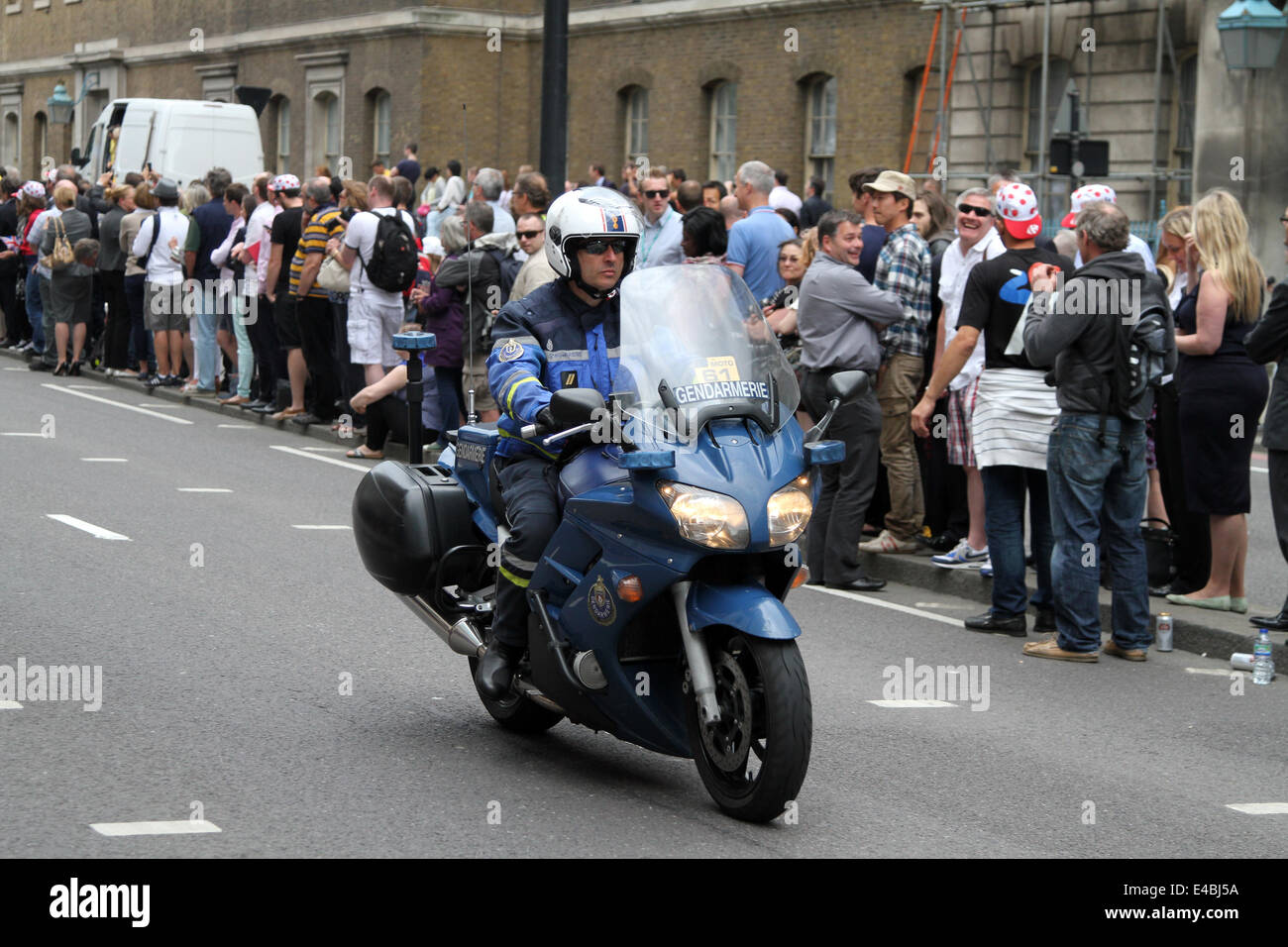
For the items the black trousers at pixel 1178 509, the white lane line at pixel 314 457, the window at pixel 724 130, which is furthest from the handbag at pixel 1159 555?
the window at pixel 724 130

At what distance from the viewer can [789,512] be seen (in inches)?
225

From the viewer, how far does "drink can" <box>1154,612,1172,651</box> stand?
916 cm

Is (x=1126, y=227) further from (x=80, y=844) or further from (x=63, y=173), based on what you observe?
(x=63, y=173)

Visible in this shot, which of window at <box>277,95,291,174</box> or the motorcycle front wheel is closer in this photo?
the motorcycle front wheel

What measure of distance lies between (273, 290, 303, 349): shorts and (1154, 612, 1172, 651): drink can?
31.6ft

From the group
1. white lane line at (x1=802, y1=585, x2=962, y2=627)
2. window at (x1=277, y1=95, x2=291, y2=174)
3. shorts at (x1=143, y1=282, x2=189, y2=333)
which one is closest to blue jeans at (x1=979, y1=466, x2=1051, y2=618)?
white lane line at (x1=802, y1=585, x2=962, y2=627)

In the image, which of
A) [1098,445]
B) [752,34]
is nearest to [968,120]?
[752,34]

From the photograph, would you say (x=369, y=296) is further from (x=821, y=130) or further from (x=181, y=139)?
(x=821, y=130)

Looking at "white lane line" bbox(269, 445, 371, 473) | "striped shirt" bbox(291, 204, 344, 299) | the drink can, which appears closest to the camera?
the drink can

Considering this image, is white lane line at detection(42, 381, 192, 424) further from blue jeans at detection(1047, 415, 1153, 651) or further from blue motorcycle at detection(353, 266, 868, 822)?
blue motorcycle at detection(353, 266, 868, 822)

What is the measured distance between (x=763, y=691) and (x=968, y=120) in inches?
904

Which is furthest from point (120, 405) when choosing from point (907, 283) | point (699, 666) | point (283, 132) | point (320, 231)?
point (283, 132)

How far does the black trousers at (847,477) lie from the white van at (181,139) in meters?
21.1

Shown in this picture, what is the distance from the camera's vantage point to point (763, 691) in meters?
5.53
